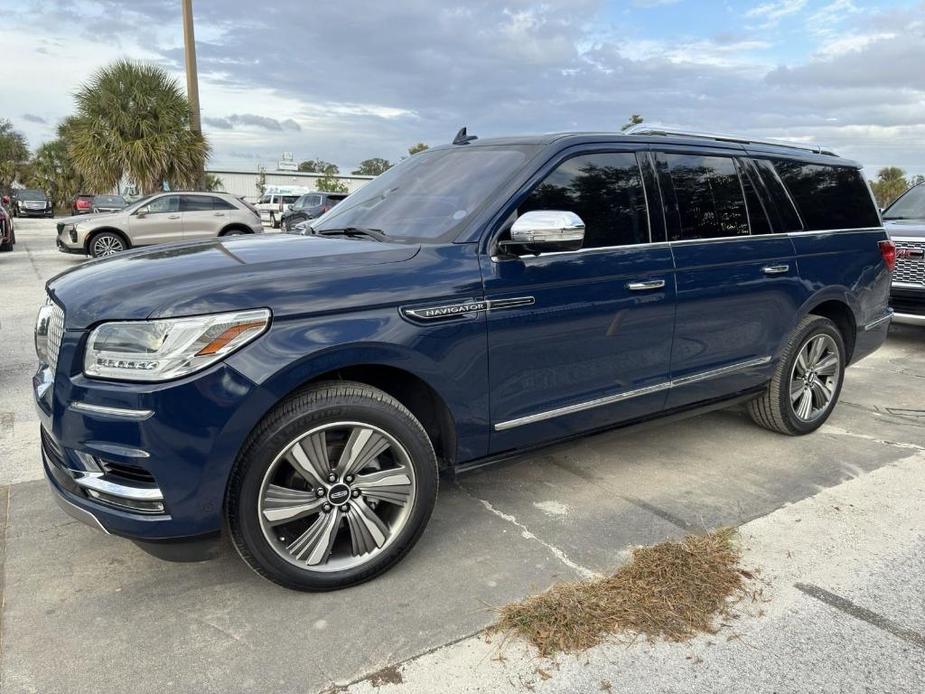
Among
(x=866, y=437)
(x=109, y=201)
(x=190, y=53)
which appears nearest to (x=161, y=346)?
(x=866, y=437)

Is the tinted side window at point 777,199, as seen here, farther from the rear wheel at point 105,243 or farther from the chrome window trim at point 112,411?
the rear wheel at point 105,243

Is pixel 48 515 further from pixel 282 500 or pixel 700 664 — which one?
pixel 700 664

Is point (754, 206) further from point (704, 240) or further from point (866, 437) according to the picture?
point (866, 437)

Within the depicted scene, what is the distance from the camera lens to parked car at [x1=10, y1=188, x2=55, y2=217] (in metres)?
42.0

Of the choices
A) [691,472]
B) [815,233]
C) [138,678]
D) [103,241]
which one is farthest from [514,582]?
[103,241]

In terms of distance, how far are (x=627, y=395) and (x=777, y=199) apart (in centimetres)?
174

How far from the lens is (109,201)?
31516 mm

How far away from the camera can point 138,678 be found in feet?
7.77

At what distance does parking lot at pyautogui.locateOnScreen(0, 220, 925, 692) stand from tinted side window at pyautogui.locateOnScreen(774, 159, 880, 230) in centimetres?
149

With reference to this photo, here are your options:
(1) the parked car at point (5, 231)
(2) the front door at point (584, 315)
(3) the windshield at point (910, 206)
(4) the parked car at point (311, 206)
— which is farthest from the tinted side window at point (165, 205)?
(2) the front door at point (584, 315)

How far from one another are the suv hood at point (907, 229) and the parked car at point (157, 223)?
12212 mm

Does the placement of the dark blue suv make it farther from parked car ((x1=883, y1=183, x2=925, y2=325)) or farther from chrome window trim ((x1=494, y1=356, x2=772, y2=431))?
parked car ((x1=883, y1=183, x2=925, y2=325))

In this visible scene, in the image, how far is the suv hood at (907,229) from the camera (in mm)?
7586

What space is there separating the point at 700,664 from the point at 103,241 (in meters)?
16.1
